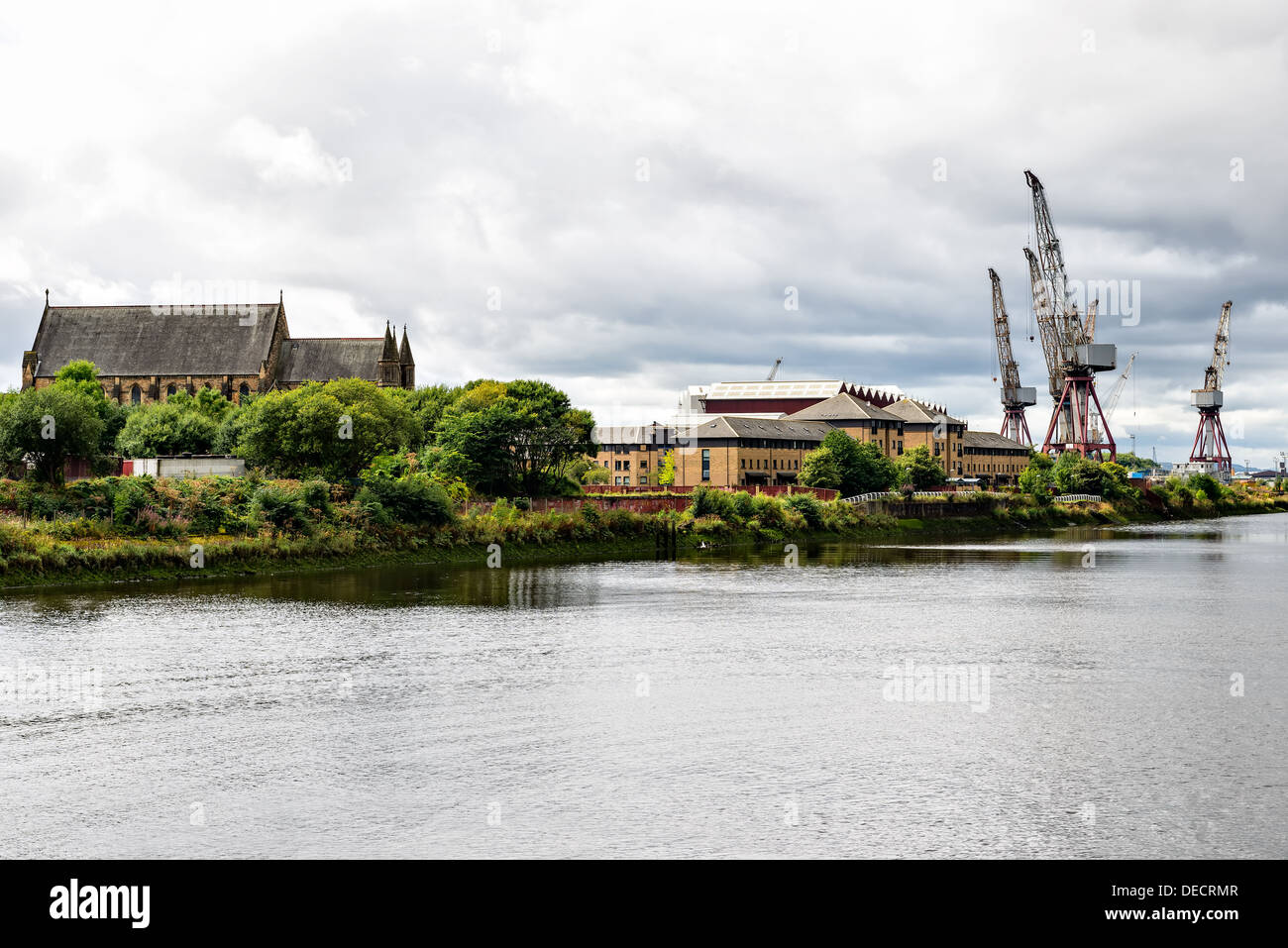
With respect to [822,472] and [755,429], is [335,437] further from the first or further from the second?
[755,429]

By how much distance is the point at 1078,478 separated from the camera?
140375mm

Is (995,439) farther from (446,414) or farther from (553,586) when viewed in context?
(553,586)

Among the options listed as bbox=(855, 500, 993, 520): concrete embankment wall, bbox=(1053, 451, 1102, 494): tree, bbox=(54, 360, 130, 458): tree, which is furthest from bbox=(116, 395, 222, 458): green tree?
bbox=(1053, 451, 1102, 494): tree

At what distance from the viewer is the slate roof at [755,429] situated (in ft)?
460

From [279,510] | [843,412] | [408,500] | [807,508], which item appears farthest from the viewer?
[843,412]

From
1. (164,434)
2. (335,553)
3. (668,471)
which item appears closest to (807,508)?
(335,553)

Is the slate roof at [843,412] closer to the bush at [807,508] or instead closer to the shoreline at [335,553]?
the shoreline at [335,553]

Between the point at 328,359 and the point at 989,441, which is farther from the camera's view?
the point at 989,441

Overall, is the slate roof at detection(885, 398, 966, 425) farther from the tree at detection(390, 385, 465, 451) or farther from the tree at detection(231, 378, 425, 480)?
the tree at detection(231, 378, 425, 480)

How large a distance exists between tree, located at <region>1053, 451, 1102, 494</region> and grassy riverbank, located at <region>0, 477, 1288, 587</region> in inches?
2543

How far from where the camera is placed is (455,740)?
20484 millimetres

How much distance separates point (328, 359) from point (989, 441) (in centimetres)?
10010

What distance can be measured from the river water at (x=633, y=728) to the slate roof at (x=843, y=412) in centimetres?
11781

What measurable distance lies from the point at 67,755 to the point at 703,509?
6344 centimetres
